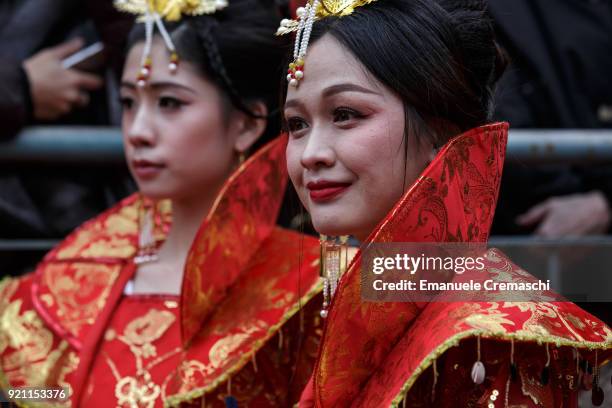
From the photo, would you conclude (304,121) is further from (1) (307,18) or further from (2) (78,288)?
(2) (78,288)

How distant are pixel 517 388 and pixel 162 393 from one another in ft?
2.90

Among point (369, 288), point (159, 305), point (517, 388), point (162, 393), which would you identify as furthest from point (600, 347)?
point (159, 305)

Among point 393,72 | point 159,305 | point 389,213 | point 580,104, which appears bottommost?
point 159,305

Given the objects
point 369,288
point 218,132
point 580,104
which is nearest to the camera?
point 369,288

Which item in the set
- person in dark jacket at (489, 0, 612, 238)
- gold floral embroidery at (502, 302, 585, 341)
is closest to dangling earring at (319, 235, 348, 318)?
gold floral embroidery at (502, 302, 585, 341)

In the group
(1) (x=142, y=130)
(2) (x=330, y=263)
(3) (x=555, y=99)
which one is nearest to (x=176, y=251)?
(1) (x=142, y=130)

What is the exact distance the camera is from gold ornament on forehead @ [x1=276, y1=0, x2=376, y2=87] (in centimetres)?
167

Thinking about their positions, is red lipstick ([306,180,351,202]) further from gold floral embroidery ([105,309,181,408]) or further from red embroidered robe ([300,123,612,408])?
gold floral embroidery ([105,309,181,408])

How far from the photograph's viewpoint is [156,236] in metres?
2.46

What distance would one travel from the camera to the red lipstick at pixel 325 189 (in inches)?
63.6

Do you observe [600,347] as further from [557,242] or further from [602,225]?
[602,225]

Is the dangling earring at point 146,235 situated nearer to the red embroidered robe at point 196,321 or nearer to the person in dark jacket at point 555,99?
the red embroidered robe at point 196,321

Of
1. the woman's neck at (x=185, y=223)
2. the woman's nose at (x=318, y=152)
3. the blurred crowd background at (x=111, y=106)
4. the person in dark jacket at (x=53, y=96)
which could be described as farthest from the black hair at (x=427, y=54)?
the person in dark jacket at (x=53, y=96)

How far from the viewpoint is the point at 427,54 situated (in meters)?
1.62
